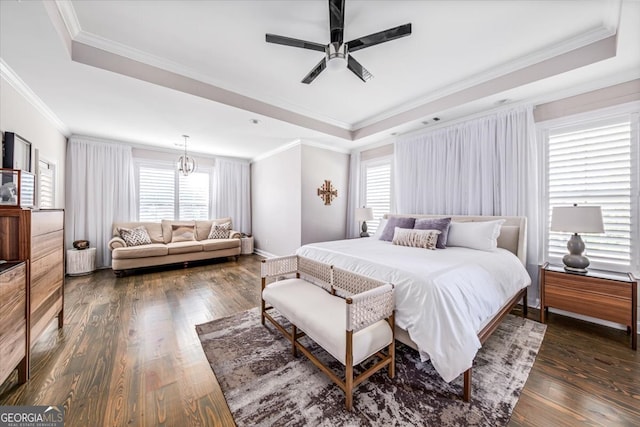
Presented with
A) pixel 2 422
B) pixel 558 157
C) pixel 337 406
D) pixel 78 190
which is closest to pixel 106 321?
pixel 2 422

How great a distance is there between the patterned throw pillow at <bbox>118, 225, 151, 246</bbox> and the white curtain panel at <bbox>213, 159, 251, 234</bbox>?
170 centimetres

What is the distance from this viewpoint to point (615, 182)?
249 centimetres

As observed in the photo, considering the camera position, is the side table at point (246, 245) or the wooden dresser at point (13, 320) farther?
the side table at point (246, 245)

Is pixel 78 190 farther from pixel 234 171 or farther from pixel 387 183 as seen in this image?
pixel 387 183

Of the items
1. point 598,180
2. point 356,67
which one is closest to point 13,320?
point 356,67

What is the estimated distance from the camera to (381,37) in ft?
6.48

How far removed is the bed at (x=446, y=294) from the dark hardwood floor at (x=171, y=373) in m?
0.42

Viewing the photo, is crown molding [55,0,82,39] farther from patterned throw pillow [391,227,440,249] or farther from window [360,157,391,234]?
window [360,157,391,234]

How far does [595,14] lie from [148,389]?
4575mm

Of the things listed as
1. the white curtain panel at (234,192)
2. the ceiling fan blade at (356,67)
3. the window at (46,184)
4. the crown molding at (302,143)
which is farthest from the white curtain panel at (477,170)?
the window at (46,184)

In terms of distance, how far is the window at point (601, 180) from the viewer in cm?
242

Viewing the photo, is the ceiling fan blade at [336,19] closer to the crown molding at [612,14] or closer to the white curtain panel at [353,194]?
the crown molding at [612,14]

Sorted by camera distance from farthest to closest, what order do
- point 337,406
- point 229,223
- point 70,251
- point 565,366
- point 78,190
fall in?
point 229,223, point 78,190, point 70,251, point 565,366, point 337,406

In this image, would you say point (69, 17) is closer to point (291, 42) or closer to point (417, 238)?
point (291, 42)
